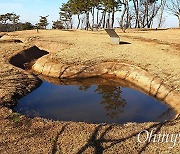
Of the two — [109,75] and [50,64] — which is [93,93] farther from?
[50,64]

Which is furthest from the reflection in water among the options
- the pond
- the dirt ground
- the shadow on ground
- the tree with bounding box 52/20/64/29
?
the tree with bounding box 52/20/64/29

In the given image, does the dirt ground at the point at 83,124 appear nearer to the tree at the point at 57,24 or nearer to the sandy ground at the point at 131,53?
the sandy ground at the point at 131,53

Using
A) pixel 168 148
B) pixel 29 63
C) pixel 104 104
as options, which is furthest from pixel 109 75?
pixel 168 148

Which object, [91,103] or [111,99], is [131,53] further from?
[91,103]

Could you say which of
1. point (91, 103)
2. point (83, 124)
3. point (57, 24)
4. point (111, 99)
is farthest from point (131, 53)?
point (57, 24)

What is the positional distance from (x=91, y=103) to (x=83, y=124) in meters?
4.75

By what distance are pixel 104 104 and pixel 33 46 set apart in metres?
13.6

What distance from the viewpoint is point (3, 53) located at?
22312 millimetres

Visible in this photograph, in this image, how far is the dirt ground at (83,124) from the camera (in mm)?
8148

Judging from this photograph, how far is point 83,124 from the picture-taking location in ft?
31.6

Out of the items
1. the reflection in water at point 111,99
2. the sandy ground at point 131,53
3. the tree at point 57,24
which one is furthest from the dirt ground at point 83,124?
the tree at point 57,24

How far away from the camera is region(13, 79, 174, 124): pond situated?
12289 millimetres

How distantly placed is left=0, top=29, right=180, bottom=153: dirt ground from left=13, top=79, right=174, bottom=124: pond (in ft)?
3.32

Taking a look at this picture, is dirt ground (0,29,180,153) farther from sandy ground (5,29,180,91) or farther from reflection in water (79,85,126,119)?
reflection in water (79,85,126,119)
